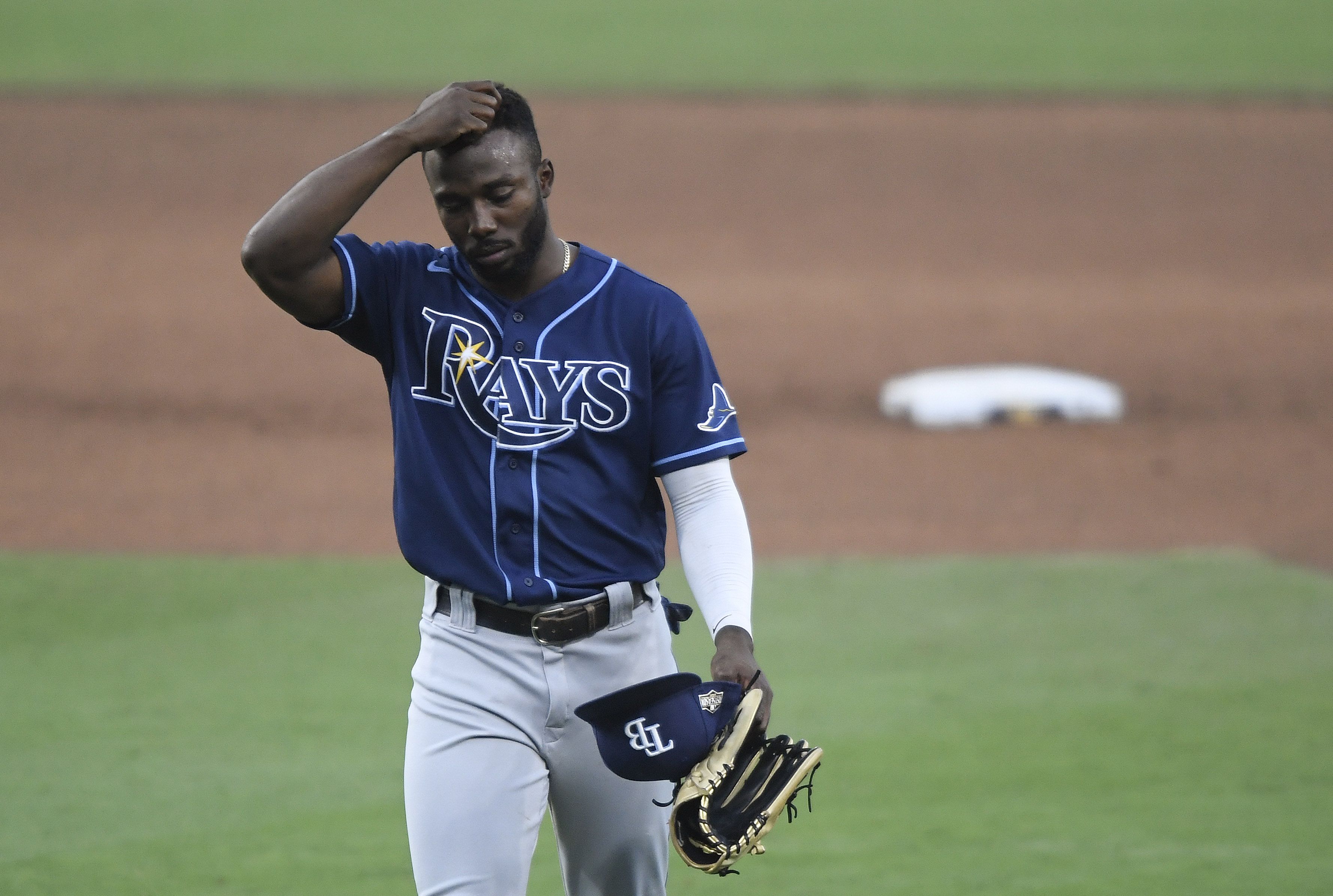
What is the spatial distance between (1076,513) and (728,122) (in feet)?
35.3

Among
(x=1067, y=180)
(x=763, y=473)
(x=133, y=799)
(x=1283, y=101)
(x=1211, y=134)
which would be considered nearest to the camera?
(x=133, y=799)

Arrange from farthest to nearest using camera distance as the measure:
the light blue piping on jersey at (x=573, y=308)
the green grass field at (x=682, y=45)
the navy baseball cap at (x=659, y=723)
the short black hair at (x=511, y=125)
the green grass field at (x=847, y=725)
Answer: the green grass field at (x=682, y=45), the green grass field at (x=847, y=725), the light blue piping on jersey at (x=573, y=308), the short black hair at (x=511, y=125), the navy baseball cap at (x=659, y=723)

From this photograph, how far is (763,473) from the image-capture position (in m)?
10.8

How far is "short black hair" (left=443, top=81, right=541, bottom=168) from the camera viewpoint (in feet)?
9.81

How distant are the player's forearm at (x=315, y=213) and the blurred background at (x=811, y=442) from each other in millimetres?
2477

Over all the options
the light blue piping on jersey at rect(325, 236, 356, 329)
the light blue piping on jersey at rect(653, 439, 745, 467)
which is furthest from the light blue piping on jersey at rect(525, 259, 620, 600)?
the light blue piping on jersey at rect(325, 236, 356, 329)

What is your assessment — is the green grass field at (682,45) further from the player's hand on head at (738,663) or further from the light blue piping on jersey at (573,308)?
the player's hand on head at (738,663)

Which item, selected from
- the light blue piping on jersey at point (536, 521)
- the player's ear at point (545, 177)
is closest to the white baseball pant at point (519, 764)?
the light blue piping on jersey at point (536, 521)

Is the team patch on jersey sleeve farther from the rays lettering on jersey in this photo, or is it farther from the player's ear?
the player's ear

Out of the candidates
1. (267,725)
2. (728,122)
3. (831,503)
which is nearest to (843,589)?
(831,503)

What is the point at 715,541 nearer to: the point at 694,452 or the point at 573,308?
the point at 694,452

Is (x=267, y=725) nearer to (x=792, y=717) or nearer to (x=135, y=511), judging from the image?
(x=792, y=717)

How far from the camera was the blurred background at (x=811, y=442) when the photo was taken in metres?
5.57

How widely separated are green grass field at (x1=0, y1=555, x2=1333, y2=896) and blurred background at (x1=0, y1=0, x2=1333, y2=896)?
1.0 inches
